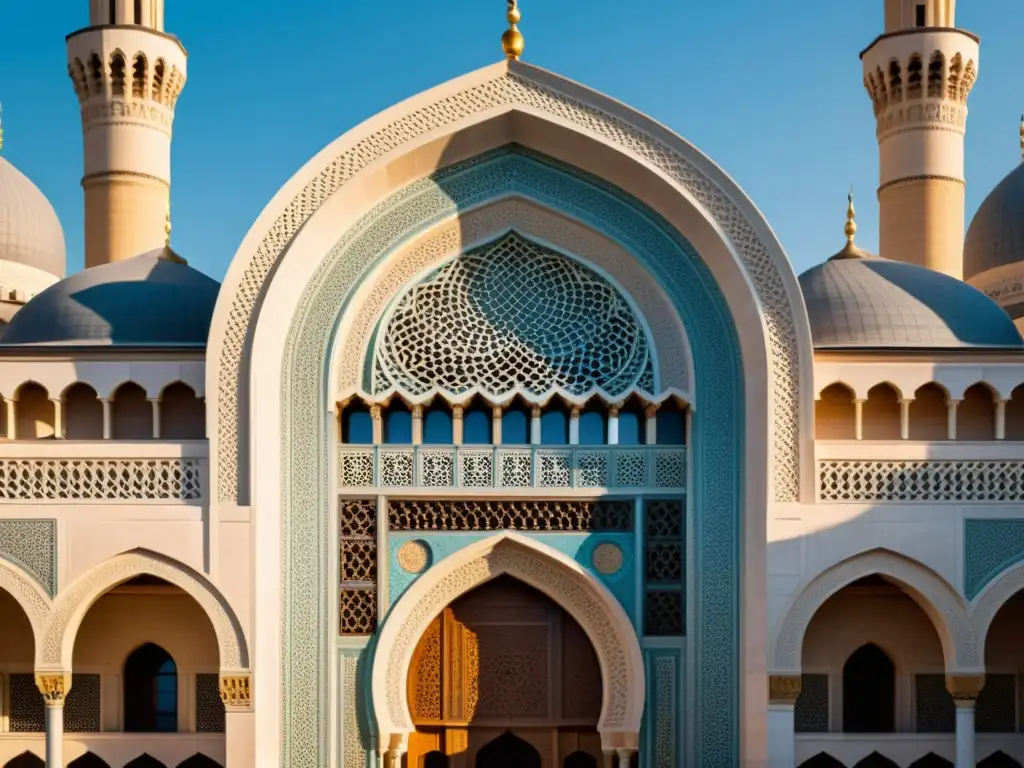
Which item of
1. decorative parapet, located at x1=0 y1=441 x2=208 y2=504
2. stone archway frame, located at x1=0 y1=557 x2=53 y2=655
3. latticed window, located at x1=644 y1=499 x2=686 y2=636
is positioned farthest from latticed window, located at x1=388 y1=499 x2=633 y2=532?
stone archway frame, located at x1=0 y1=557 x2=53 y2=655

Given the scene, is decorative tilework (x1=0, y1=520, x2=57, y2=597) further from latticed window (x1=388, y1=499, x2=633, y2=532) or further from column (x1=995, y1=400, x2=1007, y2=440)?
column (x1=995, y1=400, x2=1007, y2=440)

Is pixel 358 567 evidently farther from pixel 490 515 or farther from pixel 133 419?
pixel 133 419

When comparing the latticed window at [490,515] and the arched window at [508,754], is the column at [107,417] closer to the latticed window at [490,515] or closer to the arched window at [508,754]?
the latticed window at [490,515]

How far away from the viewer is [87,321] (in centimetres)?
941

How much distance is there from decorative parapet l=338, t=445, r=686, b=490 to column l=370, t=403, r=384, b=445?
6cm

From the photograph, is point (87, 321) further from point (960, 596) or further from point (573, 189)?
point (960, 596)

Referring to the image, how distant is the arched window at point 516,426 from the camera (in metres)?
9.02

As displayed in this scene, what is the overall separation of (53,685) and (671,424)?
14.2ft

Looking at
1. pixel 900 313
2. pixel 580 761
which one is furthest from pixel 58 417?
pixel 900 313

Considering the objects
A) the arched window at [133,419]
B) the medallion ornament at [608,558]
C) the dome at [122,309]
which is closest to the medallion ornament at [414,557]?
the medallion ornament at [608,558]

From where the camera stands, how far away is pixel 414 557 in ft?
29.0

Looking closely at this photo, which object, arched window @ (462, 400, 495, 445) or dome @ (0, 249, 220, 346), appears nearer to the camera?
arched window @ (462, 400, 495, 445)

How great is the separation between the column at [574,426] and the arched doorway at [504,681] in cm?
105

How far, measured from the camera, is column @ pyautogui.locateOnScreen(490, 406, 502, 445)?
349 inches
